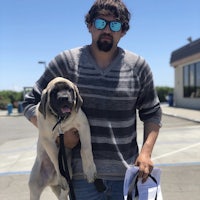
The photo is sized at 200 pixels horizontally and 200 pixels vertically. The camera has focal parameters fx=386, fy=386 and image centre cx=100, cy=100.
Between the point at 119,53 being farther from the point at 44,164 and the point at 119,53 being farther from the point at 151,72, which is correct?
the point at 44,164

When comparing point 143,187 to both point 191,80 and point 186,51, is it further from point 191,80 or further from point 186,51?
point 191,80

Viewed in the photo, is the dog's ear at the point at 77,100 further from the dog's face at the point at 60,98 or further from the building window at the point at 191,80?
the building window at the point at 191,80

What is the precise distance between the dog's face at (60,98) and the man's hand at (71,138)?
0.20 m

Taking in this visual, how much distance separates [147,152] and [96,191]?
471mm

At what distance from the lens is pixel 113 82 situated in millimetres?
2812

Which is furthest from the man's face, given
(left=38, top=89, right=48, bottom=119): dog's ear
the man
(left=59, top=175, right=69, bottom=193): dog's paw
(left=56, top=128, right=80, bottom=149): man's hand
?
(left=59, top=175, right=69, bottom=193): dog's paw

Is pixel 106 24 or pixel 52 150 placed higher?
pixel 106 24

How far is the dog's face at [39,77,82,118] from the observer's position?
8.35ft

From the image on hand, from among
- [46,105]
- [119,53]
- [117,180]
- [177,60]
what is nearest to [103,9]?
[119,53]

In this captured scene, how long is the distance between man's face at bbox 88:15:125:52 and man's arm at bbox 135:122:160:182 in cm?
68

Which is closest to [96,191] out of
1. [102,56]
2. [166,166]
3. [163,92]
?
[102,56]

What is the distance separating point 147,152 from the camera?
2.82 meters

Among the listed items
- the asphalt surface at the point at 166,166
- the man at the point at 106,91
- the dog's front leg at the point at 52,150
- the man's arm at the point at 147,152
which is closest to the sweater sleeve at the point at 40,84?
the man at the point at 106,91

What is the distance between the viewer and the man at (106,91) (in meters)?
2.78
